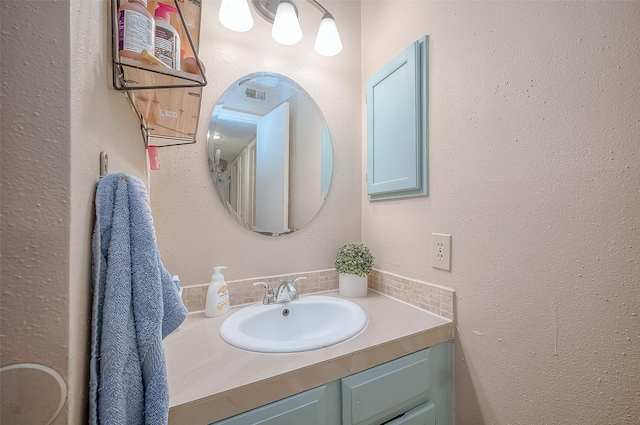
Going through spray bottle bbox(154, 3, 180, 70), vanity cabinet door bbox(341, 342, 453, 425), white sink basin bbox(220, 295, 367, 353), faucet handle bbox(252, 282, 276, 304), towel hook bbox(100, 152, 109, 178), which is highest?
spray bottle bbox(154, 3, 180, 70)

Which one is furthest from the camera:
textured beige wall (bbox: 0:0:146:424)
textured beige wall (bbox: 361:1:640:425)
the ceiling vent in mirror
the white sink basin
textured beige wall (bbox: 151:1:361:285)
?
the ceiling vent in mirror

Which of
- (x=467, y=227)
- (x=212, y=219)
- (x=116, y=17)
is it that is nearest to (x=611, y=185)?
(x=467, y=227)

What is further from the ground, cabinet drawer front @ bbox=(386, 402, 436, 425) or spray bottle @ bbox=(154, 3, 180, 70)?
spray bottle @ bbox=(154, 3, 180, 70)

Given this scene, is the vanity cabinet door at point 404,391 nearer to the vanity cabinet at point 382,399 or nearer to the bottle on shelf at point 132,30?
the vanity cabinet at point 382,399

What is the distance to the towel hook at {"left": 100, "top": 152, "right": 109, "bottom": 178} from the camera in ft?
1.38

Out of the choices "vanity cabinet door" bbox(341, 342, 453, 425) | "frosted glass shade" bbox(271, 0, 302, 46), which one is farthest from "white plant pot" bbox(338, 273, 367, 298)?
"frosted glass shade" bbox(271, 0, 302, 46)

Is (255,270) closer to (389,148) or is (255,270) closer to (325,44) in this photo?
(389,148)

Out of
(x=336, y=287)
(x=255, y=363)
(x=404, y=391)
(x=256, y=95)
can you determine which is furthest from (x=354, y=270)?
(x=256, y=95)

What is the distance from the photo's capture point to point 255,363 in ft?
2.09

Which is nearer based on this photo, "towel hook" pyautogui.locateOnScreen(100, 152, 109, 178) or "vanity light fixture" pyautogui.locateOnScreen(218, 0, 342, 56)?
"towel hook" pyautogui.locateOnScreen(100, 152, 109, 178)

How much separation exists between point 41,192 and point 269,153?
86cm

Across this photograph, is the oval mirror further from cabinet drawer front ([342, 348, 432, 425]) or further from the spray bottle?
cabinet drawer front ([342, 348, 432, 425])

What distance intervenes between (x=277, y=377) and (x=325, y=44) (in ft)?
4.07

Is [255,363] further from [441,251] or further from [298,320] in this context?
[441,251]
